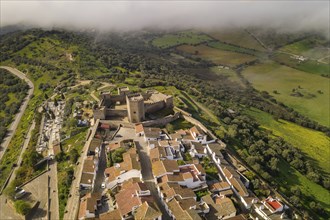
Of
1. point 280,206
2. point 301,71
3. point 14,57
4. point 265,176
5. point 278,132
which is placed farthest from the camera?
point 301,71

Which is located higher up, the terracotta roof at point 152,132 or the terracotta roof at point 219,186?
the terracotta roof at point 152,132

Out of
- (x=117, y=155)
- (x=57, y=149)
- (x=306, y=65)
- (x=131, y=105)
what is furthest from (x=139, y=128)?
(x=306, y=65)

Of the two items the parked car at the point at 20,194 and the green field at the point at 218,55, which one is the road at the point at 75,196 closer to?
the parked car at the point at 20,194

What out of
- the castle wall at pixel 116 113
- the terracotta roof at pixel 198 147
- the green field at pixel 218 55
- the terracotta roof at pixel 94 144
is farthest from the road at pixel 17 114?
the green field at pixel 218 55

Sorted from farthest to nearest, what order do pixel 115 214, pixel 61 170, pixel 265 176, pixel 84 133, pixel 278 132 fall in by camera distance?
pixel 278 132, pixel 84 133, pixel 265 176, pixel 61 170, pixel 115 214

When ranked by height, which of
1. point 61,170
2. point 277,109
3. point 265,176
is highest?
point 61,170

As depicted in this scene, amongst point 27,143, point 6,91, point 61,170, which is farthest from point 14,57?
point 61,170

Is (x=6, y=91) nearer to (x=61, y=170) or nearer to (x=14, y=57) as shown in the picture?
(x=14, y=57)
